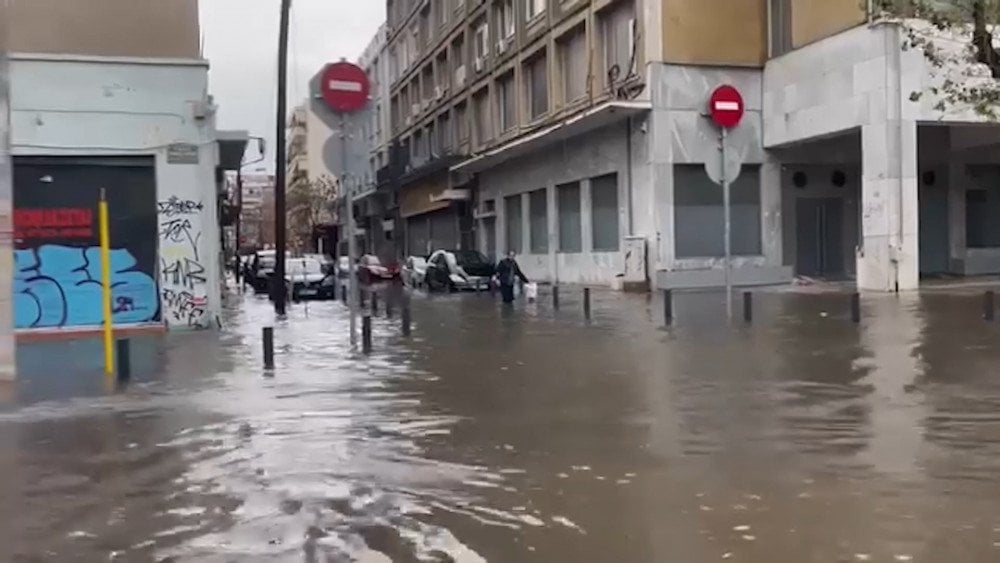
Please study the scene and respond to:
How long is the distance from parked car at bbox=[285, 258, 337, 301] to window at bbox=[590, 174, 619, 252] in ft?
30.4

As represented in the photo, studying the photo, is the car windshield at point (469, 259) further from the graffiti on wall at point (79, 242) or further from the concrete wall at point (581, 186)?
the graffiti on wall at point (79, 242)

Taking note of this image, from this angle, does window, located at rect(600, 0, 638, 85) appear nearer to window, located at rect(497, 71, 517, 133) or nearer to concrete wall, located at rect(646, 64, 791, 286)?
concrete wall, located at rect(646, 64, 791, 286)

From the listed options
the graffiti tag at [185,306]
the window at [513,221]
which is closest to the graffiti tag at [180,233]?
the graffiti tag at [185,306]

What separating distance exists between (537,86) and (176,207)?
26.2 metres

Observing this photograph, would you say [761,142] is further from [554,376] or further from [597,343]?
[554,376]

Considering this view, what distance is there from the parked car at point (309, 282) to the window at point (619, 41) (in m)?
11.3

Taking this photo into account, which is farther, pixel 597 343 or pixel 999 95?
pixel 999 95

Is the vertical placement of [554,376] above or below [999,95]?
below

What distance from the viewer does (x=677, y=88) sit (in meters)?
31.8

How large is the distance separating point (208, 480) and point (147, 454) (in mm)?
1198

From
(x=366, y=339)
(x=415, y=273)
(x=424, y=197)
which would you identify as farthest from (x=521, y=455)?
(x=424, y=197)

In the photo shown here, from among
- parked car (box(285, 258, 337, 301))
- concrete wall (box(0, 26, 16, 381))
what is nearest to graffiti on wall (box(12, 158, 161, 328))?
concrete wall (box(0, 26, 16, 381))

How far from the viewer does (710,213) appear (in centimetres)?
3288

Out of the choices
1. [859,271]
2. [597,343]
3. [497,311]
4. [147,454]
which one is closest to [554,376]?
[597,343]
